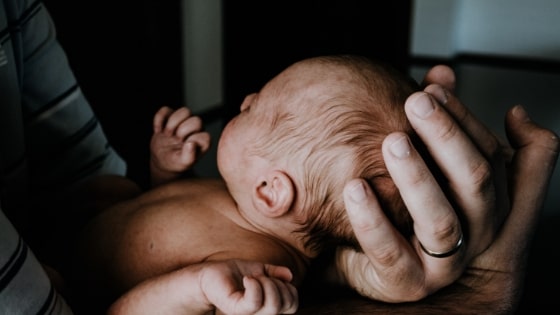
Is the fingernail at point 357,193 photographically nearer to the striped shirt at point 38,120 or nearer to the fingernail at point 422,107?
the fingernail at point 422,107

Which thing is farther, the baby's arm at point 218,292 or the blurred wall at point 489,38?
the blurred wall at point 489,38

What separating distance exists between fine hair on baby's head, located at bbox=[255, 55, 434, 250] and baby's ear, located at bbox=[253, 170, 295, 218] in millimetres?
14

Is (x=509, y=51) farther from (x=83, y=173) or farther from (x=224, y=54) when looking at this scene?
(x=83, y=173)

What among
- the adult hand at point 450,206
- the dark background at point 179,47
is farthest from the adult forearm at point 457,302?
the dark background at point 179,47

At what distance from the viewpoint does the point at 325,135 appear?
823 mm

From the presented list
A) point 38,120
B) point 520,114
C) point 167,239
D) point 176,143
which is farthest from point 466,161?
point 38,120

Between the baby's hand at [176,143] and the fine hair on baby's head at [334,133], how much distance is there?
175 millimetres

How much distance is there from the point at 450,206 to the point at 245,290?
9.0 inches

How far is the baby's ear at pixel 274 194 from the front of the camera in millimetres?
842

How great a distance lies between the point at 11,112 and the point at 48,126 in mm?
170

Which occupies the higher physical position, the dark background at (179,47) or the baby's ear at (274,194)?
the baby's ear at (274,194)

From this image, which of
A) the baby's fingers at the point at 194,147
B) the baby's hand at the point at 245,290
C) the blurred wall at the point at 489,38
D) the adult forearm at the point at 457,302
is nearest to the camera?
the baby's hand at the point at 245,290

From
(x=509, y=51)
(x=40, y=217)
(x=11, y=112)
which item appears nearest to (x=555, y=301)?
(x=40, y=217)

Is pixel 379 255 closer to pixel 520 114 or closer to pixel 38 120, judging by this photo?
pixel 520 114
